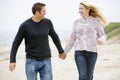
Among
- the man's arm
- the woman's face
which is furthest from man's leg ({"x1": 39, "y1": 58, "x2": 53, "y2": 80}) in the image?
the woman's face

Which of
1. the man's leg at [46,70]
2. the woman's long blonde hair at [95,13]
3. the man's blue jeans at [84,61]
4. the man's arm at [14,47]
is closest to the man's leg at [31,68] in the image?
the man's leg at [46,70]

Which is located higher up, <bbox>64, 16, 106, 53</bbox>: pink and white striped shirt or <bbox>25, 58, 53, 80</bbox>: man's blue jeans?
<bbox>64, 16, 106, 53</bbox>: pink and white striped shirt

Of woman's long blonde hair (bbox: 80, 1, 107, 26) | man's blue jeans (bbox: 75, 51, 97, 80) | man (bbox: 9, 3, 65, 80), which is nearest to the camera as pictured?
man (bbox: 9, 3, 65, 80)

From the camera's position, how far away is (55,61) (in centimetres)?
2134

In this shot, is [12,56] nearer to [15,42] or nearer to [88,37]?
[15,42]

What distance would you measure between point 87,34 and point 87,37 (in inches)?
2.5

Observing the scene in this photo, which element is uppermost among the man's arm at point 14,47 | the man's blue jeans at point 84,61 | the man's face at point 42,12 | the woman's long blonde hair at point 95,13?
the man's face at point 42,12

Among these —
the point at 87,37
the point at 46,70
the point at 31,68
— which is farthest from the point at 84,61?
the point at 31,68

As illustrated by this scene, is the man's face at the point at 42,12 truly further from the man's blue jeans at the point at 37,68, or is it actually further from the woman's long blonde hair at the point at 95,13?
the woman's long blonde hair at the point at 95,13

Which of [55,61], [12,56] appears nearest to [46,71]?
[12,56]

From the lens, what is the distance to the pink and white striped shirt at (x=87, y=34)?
9.30 meters

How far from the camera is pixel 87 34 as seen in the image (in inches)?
368

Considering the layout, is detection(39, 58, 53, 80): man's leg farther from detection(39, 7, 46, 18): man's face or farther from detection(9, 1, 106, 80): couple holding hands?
detection(39, 7, 46, 18): man's face

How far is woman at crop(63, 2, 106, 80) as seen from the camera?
9.27m
